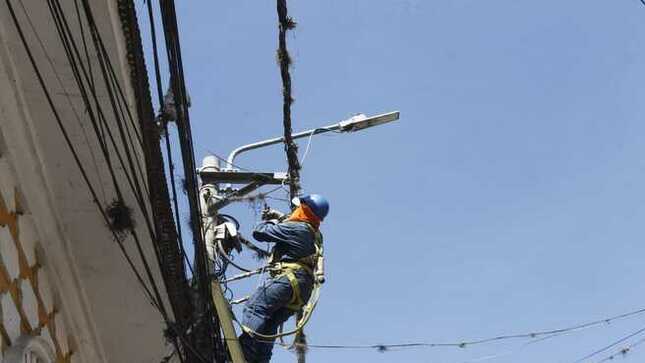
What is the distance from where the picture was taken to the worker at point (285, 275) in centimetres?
598


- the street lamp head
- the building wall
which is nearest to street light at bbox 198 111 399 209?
the street lamp head

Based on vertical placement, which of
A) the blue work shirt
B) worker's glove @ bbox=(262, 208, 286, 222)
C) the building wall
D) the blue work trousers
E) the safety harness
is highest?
worker's glove @ bbox=(262, 208, 286, 222)

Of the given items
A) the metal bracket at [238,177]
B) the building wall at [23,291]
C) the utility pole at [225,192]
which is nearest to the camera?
the building wall at [23,291]

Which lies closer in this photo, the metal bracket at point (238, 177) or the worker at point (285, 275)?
the worker at point (285, 275)

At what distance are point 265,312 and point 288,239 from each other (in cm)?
60

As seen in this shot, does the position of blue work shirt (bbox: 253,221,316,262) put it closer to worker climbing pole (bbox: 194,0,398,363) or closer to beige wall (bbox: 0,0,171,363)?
worker climbing pole (bbox: 194,0,398,363)

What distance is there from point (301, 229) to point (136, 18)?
2756 millimetres

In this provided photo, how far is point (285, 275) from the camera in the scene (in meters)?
6.14

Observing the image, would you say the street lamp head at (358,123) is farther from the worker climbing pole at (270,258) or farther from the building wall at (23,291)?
the building wall at (23,291)

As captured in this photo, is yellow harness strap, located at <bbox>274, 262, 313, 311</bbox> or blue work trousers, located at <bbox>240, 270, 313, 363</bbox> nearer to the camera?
blue work trousers, located at <bbox>240, 270, 313, 363</bbox>

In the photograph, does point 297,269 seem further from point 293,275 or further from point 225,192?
point 225,192

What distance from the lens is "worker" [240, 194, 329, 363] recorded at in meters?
5.98

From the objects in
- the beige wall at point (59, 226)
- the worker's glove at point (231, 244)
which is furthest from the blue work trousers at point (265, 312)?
the beige wall at point (59, 226)

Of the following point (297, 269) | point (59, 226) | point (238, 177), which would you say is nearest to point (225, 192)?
point (238, 177)
